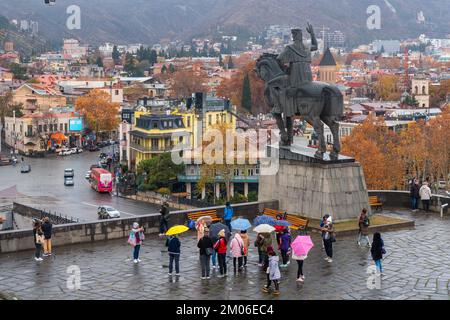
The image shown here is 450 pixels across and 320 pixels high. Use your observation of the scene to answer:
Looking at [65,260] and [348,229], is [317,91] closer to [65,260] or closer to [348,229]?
[348,229]

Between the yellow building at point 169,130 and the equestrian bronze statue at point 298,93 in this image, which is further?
the yellow building at point 169,130

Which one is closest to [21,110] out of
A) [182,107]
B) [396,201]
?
[182,107]

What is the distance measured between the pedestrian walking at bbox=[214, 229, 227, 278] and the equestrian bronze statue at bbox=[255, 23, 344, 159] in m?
A: 7.03

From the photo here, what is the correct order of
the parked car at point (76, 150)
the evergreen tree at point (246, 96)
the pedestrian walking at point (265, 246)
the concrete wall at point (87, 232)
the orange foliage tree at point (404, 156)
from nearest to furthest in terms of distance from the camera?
the pedestrian walking at point (265, 246), the concrete wall at point (87, 232), the orange foliage tree at point (404, 156), the parked car at point (76, 150), the evergreen tree at point (246, 96)

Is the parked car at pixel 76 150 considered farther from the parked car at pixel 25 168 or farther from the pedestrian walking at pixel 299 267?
the pedestrian walking at pixel 299 267

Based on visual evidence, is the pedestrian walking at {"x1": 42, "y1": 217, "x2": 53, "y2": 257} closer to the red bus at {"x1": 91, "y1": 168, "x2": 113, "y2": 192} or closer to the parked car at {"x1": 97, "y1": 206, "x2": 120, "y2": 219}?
the parked car at {"x1": 97, "y1": 206, "x2": 120, "y2": 219}

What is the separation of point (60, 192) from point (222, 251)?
217 ft

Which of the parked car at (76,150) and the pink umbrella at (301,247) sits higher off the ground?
the pink umbrella at (301,247)

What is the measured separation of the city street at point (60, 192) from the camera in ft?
241

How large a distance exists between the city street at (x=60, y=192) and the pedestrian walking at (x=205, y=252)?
1908 inches

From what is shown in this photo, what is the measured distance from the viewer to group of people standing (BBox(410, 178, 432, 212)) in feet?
93.9

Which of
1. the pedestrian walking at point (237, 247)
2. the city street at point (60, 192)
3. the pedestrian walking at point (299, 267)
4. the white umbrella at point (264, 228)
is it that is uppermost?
the white umbrella at point (264, 228)

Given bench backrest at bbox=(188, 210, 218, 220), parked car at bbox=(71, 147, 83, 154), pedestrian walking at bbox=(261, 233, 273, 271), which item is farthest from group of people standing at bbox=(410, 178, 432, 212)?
parked car at bbox=(71, 147, 83, 154)

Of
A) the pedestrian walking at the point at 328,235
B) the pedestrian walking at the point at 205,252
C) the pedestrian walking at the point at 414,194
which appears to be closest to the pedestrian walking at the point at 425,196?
the pedestrian walking at the point at 414,194
